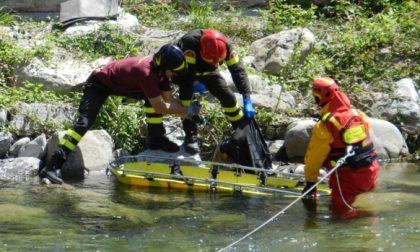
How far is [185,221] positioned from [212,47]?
2.20m

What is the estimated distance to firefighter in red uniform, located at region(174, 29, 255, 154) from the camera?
9195mm

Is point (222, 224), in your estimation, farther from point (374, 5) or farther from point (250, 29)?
point (374, 5)

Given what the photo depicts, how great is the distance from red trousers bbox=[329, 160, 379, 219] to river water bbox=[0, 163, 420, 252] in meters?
0.15

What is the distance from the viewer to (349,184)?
775 cm

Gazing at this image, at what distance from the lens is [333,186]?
310 inches

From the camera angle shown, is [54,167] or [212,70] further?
[212,70]

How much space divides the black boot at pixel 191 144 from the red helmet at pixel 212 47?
44.8 inches

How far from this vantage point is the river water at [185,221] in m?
7.04

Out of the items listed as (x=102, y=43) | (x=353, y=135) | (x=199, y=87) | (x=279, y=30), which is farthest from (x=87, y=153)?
(x=279, y=30)

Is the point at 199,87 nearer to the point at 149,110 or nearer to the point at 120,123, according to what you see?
the point at 149,110

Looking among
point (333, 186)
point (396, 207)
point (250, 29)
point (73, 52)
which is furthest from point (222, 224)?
point (250, 29)

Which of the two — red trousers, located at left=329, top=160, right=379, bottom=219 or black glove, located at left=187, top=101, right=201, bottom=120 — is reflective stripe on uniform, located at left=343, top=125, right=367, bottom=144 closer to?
red trousers, located at left=329, top=160, right=379, bottom=219

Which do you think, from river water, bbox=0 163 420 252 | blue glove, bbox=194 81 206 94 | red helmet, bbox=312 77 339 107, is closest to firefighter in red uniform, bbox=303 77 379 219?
red helmet, bbox=312 77 339 107

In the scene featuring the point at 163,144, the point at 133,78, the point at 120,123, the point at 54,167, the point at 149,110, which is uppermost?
the point at 133,78
